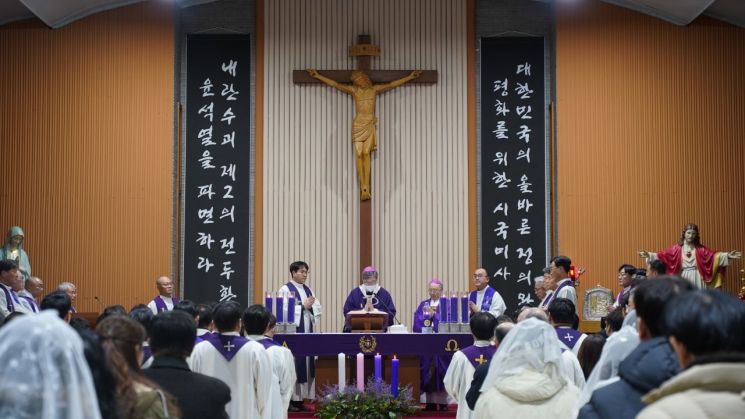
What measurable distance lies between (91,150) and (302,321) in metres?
4.06

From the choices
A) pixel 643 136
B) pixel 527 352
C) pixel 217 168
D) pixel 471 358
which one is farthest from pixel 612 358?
pixel 217 168

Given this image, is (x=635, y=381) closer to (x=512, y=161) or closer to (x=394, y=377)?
(x=394, y=377)

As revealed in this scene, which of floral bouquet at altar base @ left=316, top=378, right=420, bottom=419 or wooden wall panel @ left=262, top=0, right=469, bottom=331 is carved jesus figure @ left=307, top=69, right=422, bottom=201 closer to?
wooden wall panel @ left=262, top=0, right=469, bottom=331

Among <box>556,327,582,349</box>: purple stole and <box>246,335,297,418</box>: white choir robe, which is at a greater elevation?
<box>556,327,582,349</box>: purple stole

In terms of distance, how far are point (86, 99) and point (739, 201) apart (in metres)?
8.76

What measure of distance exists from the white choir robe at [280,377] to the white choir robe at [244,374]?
50cm

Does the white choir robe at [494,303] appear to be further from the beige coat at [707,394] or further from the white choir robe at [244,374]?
the beige coat at [707,394]

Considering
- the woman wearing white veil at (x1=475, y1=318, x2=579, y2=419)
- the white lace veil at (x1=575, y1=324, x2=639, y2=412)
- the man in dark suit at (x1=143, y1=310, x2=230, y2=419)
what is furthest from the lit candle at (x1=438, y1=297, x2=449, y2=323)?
the white lace veil at (x1=575, y1=324, x2=639, y2=412)

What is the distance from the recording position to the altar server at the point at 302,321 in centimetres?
1135

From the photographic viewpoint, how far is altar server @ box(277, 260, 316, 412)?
1135 cm

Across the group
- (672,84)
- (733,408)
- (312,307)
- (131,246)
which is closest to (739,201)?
(672,84)

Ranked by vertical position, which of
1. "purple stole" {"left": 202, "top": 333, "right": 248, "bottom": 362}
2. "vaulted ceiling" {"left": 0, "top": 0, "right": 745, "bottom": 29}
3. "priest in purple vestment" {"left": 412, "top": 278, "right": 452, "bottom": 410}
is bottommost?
"priest in purple vestment" {"left": 412, "top": 278, "right": 452, "bottom": 410}

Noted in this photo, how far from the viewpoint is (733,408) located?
7.28 feet

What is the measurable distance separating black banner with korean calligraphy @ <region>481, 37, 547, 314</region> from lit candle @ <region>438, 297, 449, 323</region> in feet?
11.0
